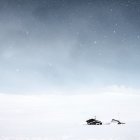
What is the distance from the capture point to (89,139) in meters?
55.3

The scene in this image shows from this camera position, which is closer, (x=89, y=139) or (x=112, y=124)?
(x=89, y=139)

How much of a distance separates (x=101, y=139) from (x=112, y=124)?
165 feet

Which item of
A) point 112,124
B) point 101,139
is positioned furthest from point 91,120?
point 101,139

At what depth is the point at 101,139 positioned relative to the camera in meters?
55.7

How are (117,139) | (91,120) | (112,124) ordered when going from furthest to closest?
(112,124)
(91,120)
(117,139)

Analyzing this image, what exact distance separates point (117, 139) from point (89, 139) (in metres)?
4.94

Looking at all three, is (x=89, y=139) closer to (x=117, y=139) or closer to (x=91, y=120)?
(x=117, y=139)

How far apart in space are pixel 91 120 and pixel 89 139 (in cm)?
3799

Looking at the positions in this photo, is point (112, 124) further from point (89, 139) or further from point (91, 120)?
point (89, 139)

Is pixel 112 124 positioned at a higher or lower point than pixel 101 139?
higher

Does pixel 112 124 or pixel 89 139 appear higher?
pixel 112 124

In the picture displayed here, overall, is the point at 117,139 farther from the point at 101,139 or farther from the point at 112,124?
the point at 112,124

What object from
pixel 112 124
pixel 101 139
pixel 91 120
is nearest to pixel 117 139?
pixel 101 139

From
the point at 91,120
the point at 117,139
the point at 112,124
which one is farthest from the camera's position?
the point at 112,124
